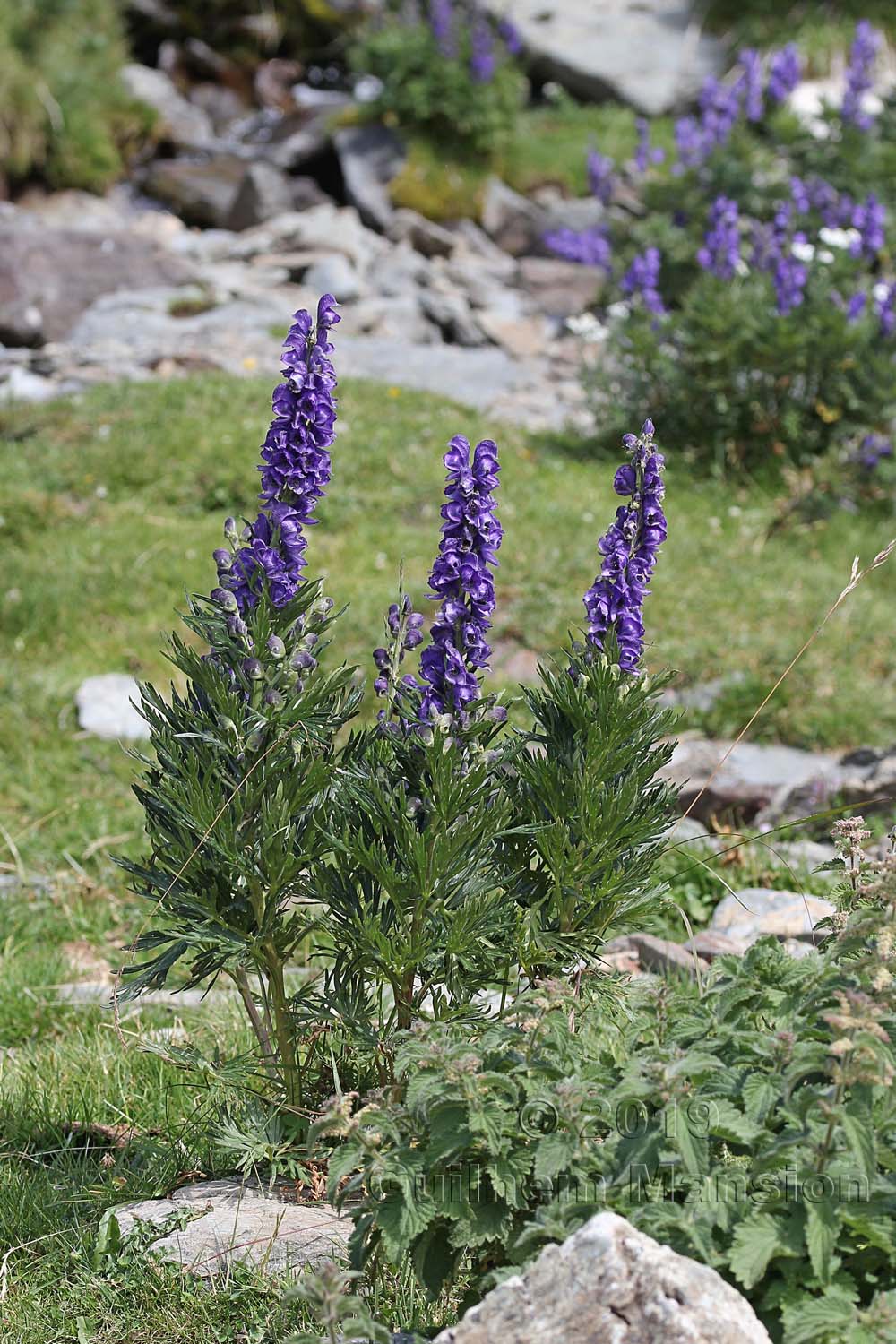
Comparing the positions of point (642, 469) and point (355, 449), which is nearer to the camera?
point (642, 469)

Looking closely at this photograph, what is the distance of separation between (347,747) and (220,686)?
1.09ft

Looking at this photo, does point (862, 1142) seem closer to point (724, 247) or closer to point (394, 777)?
point (394, 777)

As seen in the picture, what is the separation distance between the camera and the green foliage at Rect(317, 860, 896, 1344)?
1998mm

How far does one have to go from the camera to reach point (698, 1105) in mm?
2145

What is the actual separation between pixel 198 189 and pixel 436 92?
2.88 m

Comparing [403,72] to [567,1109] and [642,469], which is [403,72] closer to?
[642,469]

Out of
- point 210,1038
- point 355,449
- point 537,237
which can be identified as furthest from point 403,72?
point 210,1038

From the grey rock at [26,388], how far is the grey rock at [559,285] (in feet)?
16.4

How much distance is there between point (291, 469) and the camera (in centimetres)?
272

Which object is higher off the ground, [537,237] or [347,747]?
[537,237]

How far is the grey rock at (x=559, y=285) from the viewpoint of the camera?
1270 cm

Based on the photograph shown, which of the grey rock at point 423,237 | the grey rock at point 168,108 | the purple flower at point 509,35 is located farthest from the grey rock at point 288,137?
the grey rock at point 423,237

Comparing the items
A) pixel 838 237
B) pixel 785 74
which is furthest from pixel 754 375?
pixel 785 74

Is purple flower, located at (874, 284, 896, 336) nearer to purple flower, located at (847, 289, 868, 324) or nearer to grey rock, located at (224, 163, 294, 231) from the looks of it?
purple flower, located at (847, 289, 868, 324)
